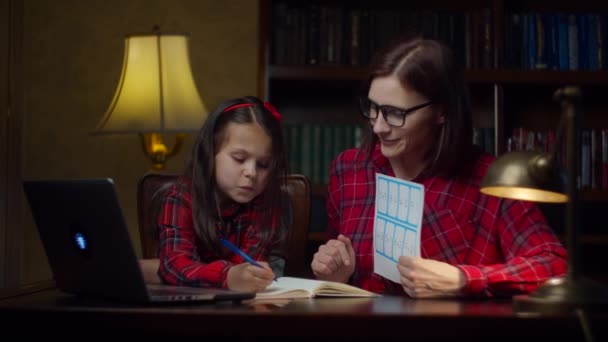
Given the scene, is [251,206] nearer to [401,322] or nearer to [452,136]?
[452,136]

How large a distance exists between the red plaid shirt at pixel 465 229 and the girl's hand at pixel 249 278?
1.08ft

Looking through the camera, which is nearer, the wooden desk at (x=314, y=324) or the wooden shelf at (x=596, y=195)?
the wooden desk at (x=314, y=324)

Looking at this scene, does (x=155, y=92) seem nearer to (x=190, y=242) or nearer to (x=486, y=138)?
(x=190, y=242)

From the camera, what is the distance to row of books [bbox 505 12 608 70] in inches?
118

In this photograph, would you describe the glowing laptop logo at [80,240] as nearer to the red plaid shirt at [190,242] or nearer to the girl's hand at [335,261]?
the red plaid shirt at [190,242]

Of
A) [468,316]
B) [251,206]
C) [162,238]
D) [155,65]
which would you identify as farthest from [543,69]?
[468,316]

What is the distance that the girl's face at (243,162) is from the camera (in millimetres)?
1705

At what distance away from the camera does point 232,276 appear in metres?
1.37

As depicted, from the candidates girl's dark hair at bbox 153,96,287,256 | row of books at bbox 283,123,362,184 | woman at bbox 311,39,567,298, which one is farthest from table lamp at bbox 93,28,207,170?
woman at bbox 311,39,567,298

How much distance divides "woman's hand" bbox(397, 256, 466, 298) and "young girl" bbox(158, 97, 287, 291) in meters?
0.36

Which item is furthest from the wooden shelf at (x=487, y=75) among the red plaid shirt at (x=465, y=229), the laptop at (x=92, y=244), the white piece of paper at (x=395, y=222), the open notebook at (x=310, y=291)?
the laptop at (x=92, y=244)

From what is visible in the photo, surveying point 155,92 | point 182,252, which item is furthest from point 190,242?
point 155,92

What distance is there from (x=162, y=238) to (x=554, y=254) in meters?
0.76

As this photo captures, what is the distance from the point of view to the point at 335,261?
62.6 inches
